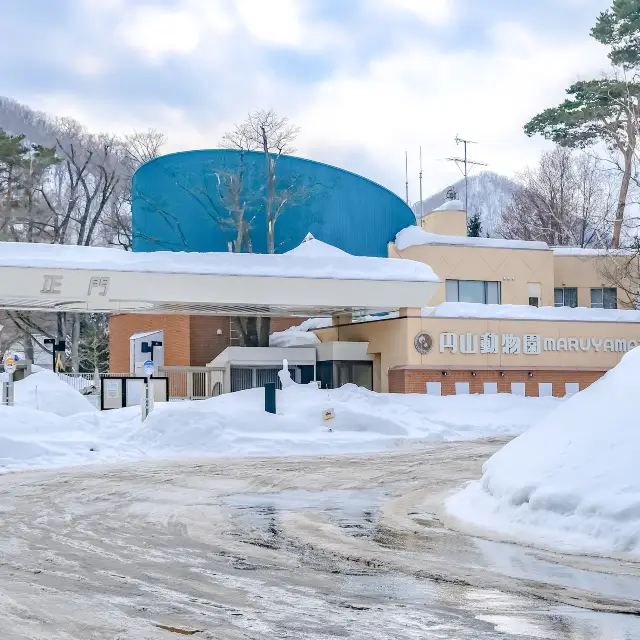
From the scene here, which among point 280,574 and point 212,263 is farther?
point 212,263

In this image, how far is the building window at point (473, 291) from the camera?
42.6m

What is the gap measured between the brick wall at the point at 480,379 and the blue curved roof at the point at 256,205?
11223 millimetres

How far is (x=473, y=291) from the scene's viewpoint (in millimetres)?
43000

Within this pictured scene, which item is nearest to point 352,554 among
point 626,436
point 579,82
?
point 626,436

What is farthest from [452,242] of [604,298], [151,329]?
[151,329]

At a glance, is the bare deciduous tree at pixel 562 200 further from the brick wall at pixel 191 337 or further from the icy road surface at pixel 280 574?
the icy road surface at pixel 280 574

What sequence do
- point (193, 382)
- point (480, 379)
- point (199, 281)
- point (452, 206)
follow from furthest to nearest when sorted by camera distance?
1. point (452, 206)
2. point (193, 382)
3. point (480, 379)
4. point (199, 281)

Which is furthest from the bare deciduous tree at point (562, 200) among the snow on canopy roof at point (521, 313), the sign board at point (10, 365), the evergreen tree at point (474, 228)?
the sign board at point (10, 365)

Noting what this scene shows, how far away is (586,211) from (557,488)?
58624mm

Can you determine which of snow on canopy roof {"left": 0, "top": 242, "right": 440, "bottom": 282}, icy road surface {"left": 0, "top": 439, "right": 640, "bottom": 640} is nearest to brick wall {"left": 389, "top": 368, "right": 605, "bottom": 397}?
snow on canopy roof {"left": 0, "top": 242, "right": 440, "bottom": 282}

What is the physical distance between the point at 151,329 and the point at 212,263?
1474 centimetres

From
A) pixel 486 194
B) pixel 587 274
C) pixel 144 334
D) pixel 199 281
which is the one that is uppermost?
pixel 486 194

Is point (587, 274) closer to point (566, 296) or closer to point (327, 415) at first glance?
point (566, 296)

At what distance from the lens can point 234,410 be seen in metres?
26.6
